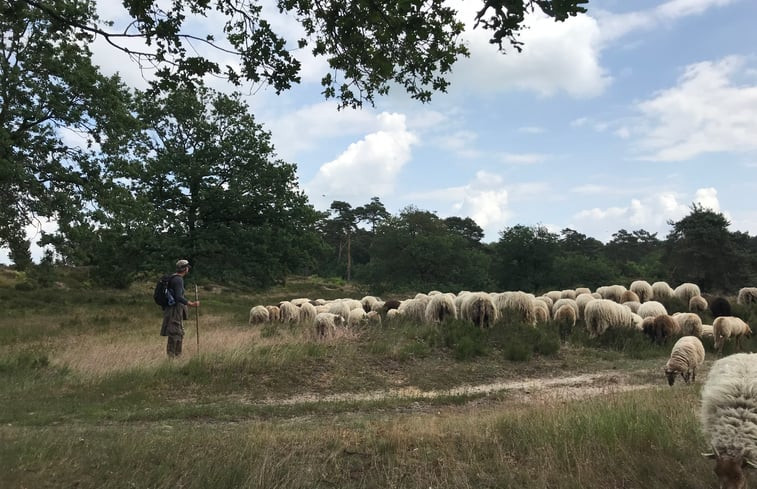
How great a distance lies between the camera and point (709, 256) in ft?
128

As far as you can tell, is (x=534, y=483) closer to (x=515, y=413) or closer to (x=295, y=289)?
(x=515, y=413)

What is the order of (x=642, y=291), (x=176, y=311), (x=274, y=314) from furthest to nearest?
(x=642, y=291)
(x=274, y=314)
(x=176, y=311)

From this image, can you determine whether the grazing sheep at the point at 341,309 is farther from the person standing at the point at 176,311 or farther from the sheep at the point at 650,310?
the sheep at the point at 650,310

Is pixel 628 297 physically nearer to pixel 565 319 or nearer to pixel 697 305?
pixel 697 305

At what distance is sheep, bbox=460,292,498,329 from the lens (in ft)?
55.3

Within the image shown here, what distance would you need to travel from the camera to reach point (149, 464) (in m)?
4.73

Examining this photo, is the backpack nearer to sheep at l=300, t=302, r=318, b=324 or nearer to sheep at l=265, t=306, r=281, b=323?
sheep at l=300, t=302, r=318, b=324

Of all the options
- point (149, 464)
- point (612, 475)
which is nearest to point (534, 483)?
point (612, 475)

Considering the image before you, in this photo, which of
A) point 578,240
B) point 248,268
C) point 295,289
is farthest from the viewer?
→ point 578,240

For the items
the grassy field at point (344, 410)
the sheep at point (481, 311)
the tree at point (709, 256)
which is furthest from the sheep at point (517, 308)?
the tree at point (709, 256)

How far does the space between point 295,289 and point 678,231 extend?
3353 cm

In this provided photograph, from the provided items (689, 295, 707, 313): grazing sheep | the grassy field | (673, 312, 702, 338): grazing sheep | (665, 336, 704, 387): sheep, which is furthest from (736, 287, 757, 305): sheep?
(665, 336, 704, 387): sheep

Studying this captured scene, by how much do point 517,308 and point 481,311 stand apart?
163 cm

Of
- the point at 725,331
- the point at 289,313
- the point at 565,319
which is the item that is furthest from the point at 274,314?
the point at 725,331
